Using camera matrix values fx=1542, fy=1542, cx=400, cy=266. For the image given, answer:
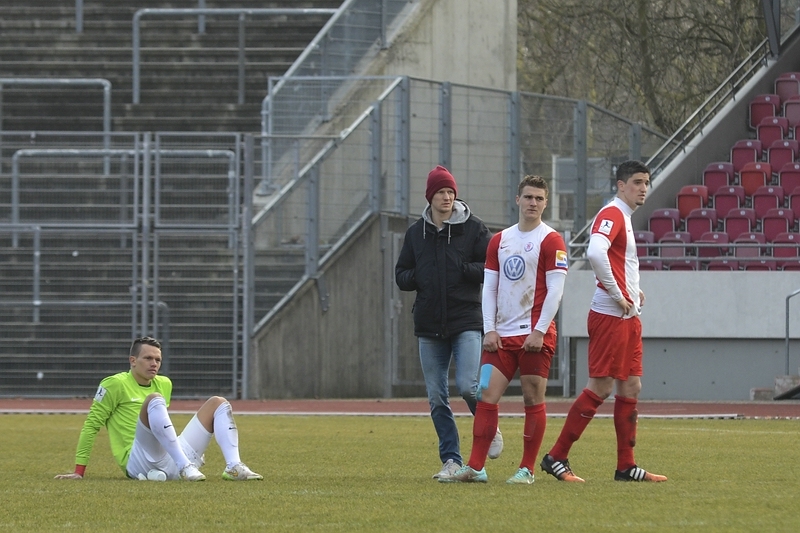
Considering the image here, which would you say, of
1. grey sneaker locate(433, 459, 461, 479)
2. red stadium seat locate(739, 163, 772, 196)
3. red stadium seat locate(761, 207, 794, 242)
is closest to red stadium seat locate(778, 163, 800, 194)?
red stadium seat locate(739, 163, 772, 196)

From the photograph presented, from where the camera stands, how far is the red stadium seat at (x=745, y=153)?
86.1 ft

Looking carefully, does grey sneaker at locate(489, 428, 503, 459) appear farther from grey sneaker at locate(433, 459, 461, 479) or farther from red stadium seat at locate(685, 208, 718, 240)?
red stadium seat at locate(685, 208, 718, 240)

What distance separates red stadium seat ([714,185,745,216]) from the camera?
24859mm

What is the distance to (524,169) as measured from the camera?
23.0 m

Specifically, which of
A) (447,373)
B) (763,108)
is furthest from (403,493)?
(763,108)

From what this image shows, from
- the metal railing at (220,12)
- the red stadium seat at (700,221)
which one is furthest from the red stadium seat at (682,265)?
the metal railing at (220,12)

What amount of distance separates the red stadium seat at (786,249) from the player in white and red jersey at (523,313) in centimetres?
1320

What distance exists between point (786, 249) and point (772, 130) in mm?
4697

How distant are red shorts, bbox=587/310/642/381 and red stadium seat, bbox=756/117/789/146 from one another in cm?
1847

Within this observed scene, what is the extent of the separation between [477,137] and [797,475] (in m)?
13.8

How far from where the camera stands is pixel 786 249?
22.5 metres

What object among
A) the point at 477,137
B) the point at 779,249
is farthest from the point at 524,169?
the point at 779,249

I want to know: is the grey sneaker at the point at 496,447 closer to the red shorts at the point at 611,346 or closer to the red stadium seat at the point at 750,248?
the red shorts at the point at 611,346

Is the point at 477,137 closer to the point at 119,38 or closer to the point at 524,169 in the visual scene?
the point at 524,169
